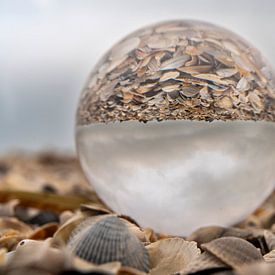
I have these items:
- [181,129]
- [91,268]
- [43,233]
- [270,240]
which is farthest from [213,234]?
[91,268]

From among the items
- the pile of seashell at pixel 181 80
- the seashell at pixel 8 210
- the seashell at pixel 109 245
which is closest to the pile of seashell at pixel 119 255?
the seashell at pixel 109 245

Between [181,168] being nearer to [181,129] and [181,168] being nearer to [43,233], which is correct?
[181,129]

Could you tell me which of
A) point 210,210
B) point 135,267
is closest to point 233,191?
point 210,210

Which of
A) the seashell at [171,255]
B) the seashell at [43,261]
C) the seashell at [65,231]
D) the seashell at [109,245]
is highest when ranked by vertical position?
the seashell at [43,261]

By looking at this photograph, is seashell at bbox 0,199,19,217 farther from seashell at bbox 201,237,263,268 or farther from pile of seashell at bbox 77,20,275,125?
seashell at bbox 201,237,263,268

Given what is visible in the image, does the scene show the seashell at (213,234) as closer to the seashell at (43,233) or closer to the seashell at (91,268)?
the seashell at (43,233)

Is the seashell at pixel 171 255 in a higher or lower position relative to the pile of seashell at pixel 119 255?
lower

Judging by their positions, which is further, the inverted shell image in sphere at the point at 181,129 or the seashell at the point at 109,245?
the inverted shell image in sphere at the point at 181,129
